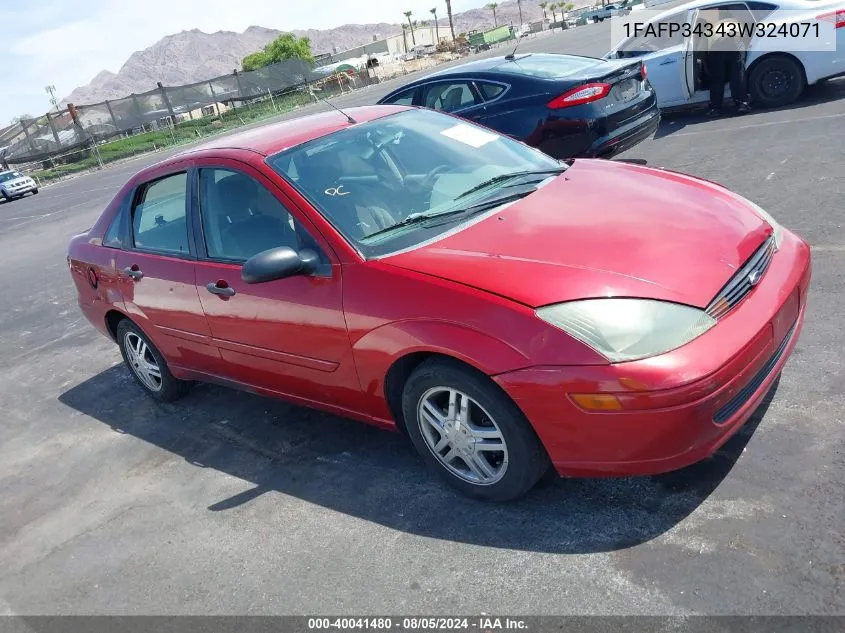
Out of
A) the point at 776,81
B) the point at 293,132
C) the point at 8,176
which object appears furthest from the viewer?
the point at 8,176

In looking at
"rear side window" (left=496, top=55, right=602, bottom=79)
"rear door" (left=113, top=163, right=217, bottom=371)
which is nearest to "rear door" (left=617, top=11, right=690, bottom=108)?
"rear side window" (left=496, top=55, right=602, bottom=79)

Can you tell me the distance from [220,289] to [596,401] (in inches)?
87.7

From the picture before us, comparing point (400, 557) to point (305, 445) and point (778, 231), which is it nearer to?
point (305, 445)

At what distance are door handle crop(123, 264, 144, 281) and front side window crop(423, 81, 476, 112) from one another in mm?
4426

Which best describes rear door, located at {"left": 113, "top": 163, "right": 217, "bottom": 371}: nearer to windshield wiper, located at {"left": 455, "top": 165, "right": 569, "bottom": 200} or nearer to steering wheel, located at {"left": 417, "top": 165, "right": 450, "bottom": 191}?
steering wheel, located at {"left": 417, "top": 165, "right": 450, "bottom": 191}

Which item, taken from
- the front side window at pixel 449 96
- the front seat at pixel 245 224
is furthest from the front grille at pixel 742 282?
the front side window at pixel 449 96

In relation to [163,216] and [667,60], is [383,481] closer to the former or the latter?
[163,216]

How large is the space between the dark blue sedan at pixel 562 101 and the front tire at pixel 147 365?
4.31 metres

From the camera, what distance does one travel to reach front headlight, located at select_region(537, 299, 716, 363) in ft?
8.91

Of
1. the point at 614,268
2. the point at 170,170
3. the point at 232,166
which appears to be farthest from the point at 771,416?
the point at 170,170

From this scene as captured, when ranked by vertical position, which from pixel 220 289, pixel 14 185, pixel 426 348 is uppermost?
pixel 220 289

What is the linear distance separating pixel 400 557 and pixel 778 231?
7.58ft

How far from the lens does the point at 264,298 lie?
12.5 ft

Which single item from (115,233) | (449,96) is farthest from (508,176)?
(449,96)
